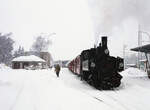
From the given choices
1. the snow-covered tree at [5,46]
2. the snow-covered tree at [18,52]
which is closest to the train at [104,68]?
the snow-covered tree at [5,46]

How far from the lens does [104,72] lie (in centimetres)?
1289

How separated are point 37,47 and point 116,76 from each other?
82441 millimetres

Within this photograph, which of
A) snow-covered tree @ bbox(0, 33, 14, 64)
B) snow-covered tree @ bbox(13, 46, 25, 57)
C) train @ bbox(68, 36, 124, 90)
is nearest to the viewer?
train @ bbox(68, 36, 124, 90)

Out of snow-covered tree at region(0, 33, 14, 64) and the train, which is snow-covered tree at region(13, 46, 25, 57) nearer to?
snow-covered tree at region(0, 33, 14, 64)

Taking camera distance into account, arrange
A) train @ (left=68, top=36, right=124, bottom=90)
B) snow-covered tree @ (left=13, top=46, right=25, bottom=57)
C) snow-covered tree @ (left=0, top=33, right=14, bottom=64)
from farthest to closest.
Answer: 1. snow-covered tree @ (left=13, top=46, right=25, bottom=57)
2. snow-covered tree @ (left=0, top=33, right=14, bottom=64)
3. train @ (left=68, top=36, right=124, bottom=90)

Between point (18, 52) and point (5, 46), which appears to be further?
point (18, 52)

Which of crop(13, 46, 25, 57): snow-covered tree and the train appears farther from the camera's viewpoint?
crop(13, 46, 25, 57): snow-covered tree

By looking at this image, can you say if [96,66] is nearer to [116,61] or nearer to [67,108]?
[116,61]

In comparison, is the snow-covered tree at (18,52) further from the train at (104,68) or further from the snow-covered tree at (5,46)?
the train at (104,68)

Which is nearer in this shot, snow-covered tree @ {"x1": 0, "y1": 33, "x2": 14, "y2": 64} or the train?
the train

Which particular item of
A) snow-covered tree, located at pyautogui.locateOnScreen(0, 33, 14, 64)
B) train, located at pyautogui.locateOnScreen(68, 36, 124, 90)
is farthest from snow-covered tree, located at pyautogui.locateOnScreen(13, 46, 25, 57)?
train, located at pyautogui.locateOnScreen(68, 36, 124, 90)

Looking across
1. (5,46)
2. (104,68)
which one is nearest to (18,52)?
(5,46)

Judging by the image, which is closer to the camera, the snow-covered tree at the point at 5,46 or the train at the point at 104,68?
the train at the point at 104,68

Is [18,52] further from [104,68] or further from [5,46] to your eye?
[104,68]
